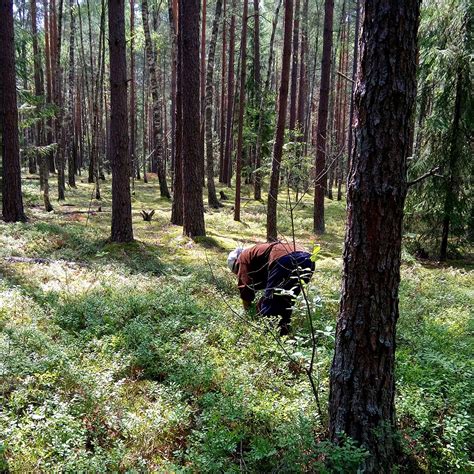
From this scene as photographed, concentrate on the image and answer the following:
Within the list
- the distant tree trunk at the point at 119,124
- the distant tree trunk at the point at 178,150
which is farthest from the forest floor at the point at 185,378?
the distant tree trunk at the point at 178,150

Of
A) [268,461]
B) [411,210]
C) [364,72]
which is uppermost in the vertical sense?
[364,72]

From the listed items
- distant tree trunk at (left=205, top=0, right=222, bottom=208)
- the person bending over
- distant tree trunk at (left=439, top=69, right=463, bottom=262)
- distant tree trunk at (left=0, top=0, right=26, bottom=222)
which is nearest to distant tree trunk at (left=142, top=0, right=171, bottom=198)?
distant tree trunk at (left=205, top=0, right=222, bottom=208)

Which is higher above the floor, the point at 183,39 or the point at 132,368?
the point at 183,39

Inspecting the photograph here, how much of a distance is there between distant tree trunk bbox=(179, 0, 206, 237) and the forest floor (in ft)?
11.9

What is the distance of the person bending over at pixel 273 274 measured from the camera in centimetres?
496

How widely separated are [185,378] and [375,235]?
2.44 meters

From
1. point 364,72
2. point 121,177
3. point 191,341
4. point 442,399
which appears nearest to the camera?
point 364,72

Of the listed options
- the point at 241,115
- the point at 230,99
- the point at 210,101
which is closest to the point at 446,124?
the point at 241,115

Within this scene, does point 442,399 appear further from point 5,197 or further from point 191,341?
point 5,197

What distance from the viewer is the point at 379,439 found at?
9.66 ft

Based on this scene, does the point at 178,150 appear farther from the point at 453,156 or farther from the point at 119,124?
the point at 453,156

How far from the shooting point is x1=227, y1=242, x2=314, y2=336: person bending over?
4.96 metres

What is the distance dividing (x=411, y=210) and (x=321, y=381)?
8497 mm

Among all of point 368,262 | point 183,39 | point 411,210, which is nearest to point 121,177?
point 183,39
